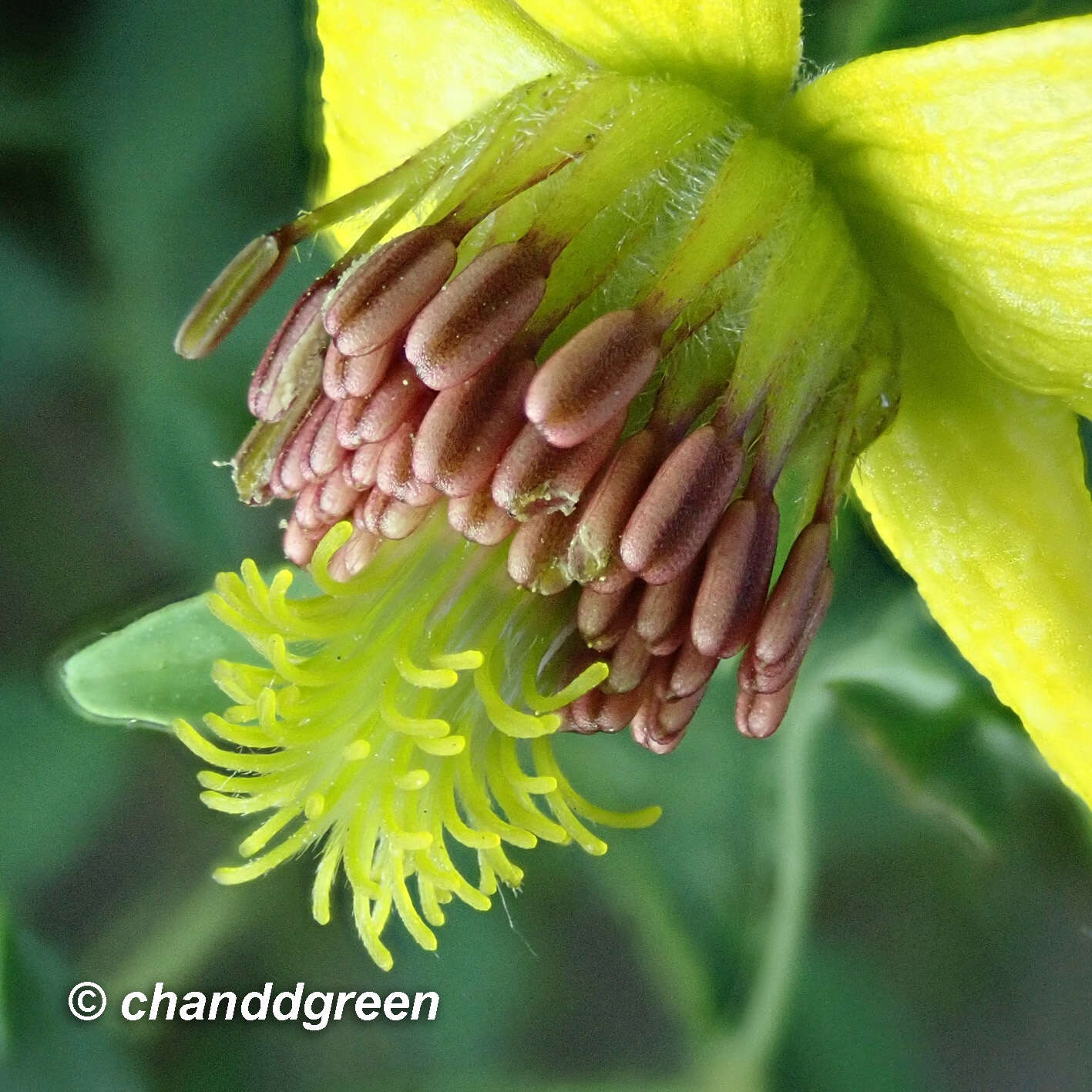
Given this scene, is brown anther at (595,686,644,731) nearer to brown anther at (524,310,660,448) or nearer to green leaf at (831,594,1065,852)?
brown anther at (524,310,660,448)

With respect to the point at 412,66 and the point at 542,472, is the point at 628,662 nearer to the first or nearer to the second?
the point at 542,472

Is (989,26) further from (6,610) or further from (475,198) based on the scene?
(6,610)

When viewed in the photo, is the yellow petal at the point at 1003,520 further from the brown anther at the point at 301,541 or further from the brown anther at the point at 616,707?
the brown anther at the point at 301,541

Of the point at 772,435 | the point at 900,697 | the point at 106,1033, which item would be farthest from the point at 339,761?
the point at 106,1033

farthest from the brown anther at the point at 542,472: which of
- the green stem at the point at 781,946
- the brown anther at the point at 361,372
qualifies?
the green stem at the point at 781,946

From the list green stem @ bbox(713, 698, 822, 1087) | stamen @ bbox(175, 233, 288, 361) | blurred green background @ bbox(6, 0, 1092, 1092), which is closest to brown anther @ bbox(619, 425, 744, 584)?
stamen @ bbox(175, 233, 288, 361)

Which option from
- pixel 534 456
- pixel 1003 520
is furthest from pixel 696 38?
pixel 1003 520
